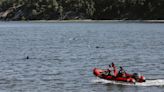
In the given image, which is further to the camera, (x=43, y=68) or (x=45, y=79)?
(x=43, y=68)

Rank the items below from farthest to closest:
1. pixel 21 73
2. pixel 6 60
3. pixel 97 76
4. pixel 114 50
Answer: pixel 114 50
pixel 6 60
pixel 21 73
pixel 97 76

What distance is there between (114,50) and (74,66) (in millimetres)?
26767

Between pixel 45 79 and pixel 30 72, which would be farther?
pixel 30 72

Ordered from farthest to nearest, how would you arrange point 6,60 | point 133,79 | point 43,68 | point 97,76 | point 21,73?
point 6,60 → point 43,68 → point 21,73 → point 97,76 → point 133,79

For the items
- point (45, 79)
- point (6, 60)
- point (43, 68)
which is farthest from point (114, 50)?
point (45, 79)

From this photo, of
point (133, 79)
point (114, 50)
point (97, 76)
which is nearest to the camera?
point (133, 79)

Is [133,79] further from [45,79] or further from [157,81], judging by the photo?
[45,79]

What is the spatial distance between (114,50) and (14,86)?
43.9 meters

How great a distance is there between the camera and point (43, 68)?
6438 cm

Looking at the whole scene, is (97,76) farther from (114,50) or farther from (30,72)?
(114,50)

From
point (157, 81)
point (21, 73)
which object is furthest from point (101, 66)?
point (157, 81)

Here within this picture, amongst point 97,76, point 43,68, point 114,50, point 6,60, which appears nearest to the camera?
point 97,76

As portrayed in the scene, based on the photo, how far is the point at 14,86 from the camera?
4994 centimetres

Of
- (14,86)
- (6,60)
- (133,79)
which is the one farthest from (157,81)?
(6,60)
